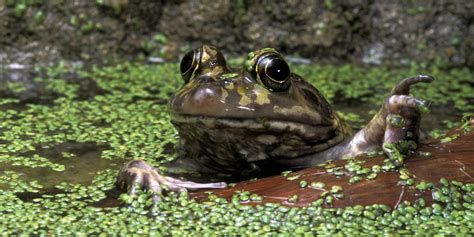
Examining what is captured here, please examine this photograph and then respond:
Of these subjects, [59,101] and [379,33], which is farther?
[379,33]

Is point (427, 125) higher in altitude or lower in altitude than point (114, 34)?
lower

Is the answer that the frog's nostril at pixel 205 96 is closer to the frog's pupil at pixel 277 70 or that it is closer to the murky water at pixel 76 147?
the frog's pupil at pixel 277 70

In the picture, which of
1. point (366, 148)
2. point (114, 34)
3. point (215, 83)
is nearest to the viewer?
A: point (215, 83)

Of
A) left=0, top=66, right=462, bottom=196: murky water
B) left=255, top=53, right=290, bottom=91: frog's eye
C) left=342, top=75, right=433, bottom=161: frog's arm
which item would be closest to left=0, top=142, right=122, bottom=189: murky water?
left=0, top=66, right=462, bottom=196: murky water

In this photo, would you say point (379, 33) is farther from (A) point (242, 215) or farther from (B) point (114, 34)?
(A) point (242, 215)

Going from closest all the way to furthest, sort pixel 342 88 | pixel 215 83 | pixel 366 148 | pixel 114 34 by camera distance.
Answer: pixel 215 83 → pixel 366 148 → pixel 342 88 → pixel 114 34

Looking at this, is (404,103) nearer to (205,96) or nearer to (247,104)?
(247,104)

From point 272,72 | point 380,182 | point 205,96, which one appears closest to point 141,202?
point 205,96

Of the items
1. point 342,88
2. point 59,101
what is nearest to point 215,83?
point 59,101
